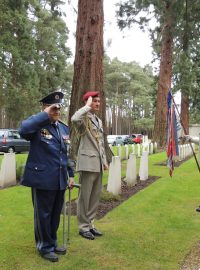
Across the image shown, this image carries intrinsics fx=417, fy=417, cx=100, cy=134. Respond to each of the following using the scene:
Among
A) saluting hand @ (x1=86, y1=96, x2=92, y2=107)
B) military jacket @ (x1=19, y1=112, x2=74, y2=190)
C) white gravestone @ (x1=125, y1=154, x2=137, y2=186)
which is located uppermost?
saluting hand @ (x1=86, y1=96, x2=92, y2=107)

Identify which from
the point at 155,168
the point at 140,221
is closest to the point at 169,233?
the point at 140,221

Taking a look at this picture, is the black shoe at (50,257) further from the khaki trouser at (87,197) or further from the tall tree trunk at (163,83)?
the tall tree trunk at (163,83)

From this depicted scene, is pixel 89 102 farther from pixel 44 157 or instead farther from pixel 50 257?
pixel 50 257

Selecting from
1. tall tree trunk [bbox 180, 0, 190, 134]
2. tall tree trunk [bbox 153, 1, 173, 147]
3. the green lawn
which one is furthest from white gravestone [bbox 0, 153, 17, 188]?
tall tree trunk [bbox 153, 1, 173, 147]

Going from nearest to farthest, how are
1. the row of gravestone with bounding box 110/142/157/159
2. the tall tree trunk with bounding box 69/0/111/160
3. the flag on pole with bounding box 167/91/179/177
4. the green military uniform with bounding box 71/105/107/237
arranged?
the green military uniform with bounding box 71/105/107/237 < the flag on pole with bounding box 167/91/179/177 < the tall tree trunk with bounding box 69/0/111/160 < the row of gravestone with bounding box 110/142/157/159

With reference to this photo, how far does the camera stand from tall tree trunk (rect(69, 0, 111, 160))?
13680mm

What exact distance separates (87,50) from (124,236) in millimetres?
8446

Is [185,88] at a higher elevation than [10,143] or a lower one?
higher

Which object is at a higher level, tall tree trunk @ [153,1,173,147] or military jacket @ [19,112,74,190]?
tall tree trunk @ [153,1,173,147]

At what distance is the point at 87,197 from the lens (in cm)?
629

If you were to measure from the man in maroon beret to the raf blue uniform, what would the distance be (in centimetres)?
83

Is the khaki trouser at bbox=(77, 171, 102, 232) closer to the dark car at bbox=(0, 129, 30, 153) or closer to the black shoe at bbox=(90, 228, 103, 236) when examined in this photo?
the black shoe at bbox=(90, 228, 103, 236)

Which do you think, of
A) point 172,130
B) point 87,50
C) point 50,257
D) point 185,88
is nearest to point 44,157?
point 50,257

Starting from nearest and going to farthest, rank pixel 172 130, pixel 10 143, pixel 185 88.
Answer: pixel 172 130 < pixel 10 143 < pixel 185 88
